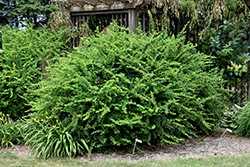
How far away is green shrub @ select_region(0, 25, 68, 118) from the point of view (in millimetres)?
4793

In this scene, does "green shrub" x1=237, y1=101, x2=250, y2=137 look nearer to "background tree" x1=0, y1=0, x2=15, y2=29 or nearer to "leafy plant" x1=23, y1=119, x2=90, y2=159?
"leafy plant" x1=23, y1=119, x2=90, y2=159

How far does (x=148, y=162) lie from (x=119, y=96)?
971mm

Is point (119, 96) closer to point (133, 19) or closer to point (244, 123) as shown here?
point (244, 123)

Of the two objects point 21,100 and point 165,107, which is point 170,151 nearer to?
point 165,107

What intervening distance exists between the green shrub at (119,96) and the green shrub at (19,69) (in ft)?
3.19

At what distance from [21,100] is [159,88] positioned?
2693 mm

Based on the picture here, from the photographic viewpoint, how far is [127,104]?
371 centimetres

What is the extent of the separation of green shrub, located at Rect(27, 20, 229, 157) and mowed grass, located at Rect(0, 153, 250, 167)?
0.33 m

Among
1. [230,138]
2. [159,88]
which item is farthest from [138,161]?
[230,138]

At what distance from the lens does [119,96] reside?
369cm

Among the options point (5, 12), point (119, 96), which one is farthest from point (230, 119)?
point (5, 12)

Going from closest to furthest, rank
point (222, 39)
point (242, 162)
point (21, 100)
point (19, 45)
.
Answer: point (242, 162)
point (21, 100)
point (19, 45)
point (222, 39)

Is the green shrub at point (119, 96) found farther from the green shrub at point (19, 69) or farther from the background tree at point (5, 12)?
the background tree at point (5, 12)

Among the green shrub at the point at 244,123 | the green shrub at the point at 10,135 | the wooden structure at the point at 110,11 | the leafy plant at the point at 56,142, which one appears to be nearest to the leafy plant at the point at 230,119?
the green shrub at the point at 244,123
